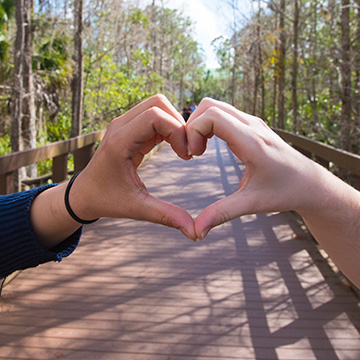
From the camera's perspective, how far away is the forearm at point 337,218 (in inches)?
31.4

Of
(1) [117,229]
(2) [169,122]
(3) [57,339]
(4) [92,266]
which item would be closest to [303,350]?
(3) [57,339]

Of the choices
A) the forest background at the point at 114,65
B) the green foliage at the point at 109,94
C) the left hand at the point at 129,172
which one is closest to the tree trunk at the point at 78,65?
the forest background at the point at 114,65

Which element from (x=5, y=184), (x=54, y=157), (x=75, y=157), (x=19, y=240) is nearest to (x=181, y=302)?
(x=5, y=184)

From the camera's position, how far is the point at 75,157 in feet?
17.5

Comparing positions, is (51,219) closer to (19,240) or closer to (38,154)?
(19,240)

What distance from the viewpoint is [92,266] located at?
3752mm

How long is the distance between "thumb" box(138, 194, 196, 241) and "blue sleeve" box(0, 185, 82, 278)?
0.23 metres

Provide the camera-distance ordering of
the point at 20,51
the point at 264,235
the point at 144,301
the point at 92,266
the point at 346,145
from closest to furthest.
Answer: the point at 144,301, the point at 92,266, the point at 264,235, the point at 346,145, the point at 20,51

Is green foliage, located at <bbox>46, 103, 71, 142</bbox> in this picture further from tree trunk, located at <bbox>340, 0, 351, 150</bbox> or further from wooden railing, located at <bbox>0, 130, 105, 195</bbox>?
tree trunk, located at <bbox>340, 0, 351, 150</bbox>

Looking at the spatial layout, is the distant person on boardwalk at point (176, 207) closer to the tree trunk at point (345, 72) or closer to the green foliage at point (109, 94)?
the tree trunk at point (345, 72)

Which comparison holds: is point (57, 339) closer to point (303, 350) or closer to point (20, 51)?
point (303, 350)

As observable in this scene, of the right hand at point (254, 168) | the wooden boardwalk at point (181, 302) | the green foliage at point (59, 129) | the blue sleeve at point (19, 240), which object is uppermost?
the right hand at point (254, 168)

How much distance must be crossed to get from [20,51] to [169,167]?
12.5 feet

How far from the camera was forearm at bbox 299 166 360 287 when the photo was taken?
799 mm
